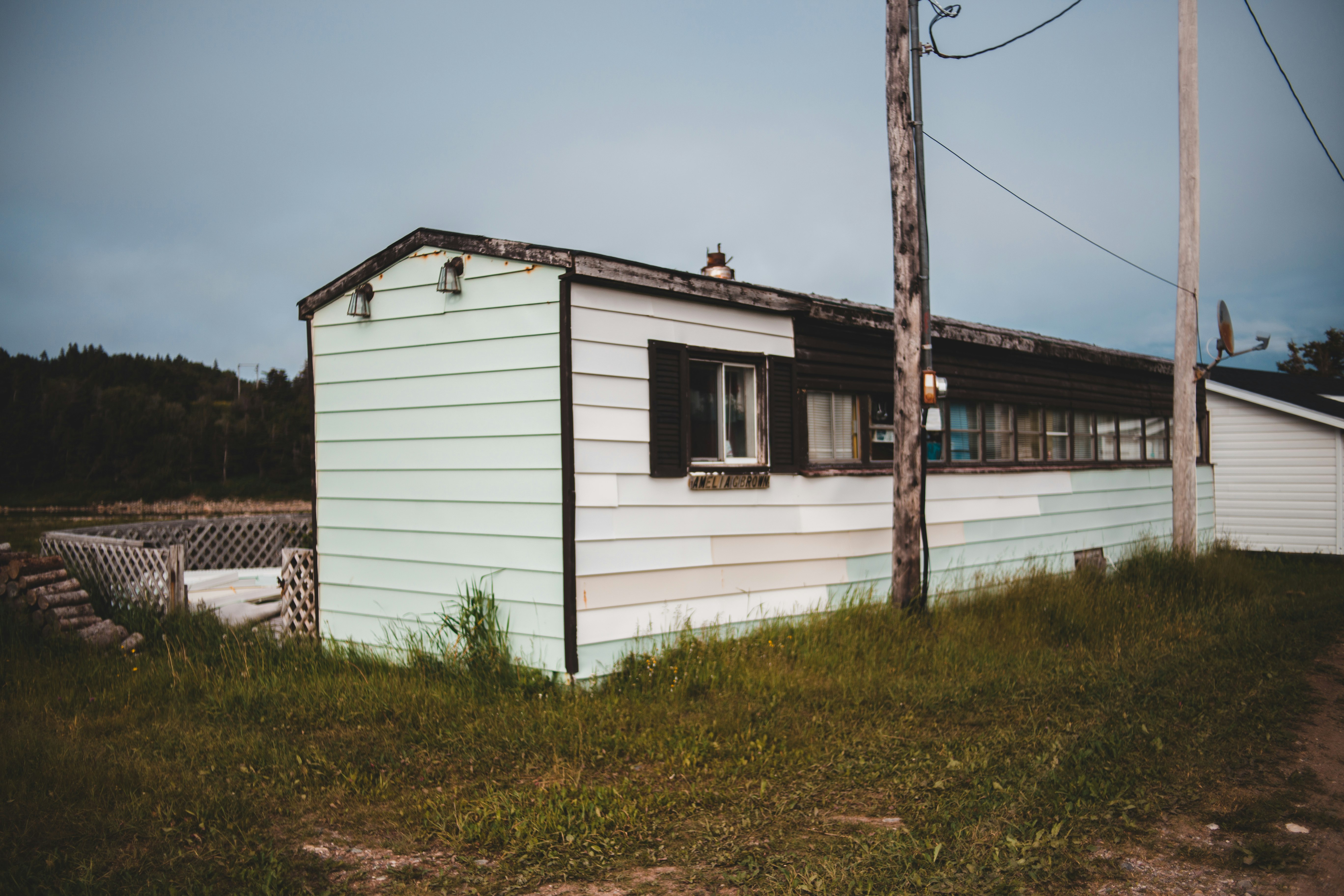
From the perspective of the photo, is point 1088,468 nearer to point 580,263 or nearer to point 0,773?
point 580,263

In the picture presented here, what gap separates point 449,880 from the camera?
153 inches

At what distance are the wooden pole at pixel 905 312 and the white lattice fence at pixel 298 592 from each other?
19.9 feet

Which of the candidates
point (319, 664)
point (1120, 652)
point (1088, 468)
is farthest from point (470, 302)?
point (1088, 468)

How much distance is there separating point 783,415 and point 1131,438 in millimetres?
9362

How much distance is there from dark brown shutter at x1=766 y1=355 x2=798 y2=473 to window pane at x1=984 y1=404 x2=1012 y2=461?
13.8 ft

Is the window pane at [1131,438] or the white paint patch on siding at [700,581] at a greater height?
the window pane at [1131,438]

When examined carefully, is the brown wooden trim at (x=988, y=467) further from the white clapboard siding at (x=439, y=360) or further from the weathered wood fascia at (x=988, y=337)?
the white clapboard siding at (x=439, y=360)

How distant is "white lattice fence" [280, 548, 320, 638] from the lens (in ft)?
30.1

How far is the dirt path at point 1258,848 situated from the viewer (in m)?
3.73

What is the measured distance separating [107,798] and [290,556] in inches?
186

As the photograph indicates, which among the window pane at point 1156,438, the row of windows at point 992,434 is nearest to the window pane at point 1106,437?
the row of windows at point 992,434

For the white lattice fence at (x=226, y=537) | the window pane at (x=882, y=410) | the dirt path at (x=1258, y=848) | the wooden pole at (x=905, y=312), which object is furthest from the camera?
the white lattice fence at (x=226, y=537)

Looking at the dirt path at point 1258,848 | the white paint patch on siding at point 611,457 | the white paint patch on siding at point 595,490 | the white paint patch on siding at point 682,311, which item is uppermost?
the white paint patch on siding at point 682,311

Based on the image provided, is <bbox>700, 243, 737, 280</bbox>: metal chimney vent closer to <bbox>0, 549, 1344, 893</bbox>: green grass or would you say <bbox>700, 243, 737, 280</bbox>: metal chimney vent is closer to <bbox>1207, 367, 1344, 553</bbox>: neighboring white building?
<bbox>0, 549, 1344, 893</bbox>: green grass
